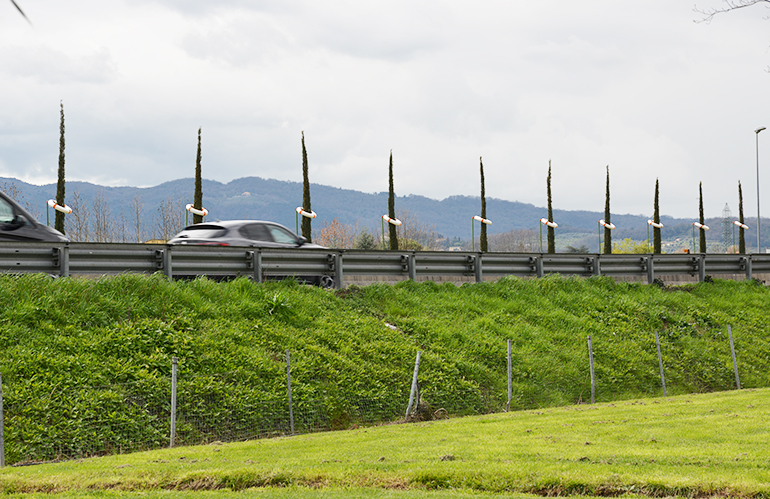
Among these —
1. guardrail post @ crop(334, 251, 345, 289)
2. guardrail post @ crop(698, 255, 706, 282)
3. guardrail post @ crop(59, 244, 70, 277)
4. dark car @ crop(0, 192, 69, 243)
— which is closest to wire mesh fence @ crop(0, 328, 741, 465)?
guardrail post @ crop(59, 244, 70, 277)

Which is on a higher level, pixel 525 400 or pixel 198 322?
pixel 198 322

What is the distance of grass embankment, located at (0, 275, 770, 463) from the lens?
1068 cm

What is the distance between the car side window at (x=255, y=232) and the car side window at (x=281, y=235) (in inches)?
7.3

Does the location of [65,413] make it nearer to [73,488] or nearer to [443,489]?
[73,488]

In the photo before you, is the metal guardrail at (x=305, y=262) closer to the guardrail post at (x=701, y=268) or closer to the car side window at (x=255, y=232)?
the guardrail post at (x=701, y=268)

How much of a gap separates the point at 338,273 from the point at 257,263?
220 centimetres

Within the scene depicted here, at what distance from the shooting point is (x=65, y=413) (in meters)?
10.1

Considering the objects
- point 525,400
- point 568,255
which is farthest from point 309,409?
point 568,255

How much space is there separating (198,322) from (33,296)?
9.51ft

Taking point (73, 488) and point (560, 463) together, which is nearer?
point (73, 488)

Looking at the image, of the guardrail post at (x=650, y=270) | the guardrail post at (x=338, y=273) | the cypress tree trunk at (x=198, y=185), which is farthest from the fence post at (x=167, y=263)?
the cypress tree trunk at (x=198, y=185)

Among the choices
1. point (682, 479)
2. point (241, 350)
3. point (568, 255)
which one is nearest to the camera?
point (682, 479)

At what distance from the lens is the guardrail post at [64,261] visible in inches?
567

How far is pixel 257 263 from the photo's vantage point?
16.6m
